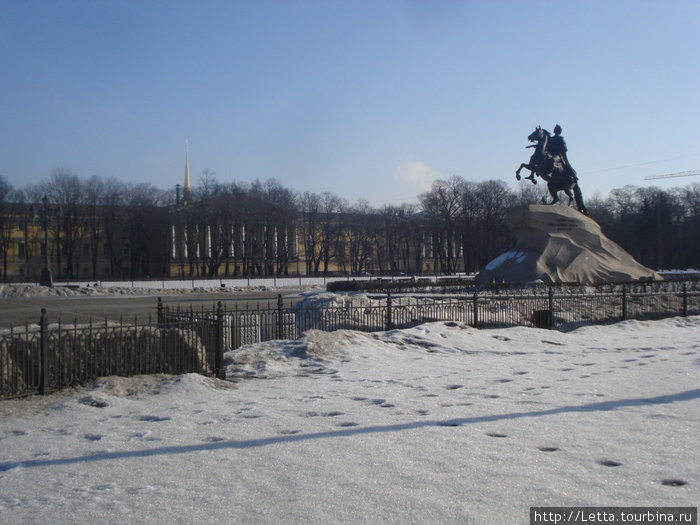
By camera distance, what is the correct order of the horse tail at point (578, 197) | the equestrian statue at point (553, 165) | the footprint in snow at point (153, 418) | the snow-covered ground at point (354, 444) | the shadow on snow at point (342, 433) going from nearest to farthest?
the snow-covered ground at point (354, 444) → the shadow on snow at point (342, 433) → the footprint in snow at point (153, 418) → the equestrian statue at point (553, 165) → the horse tail at point (578, 197)

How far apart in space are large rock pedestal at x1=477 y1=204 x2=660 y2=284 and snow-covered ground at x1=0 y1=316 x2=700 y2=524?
54.6 feet

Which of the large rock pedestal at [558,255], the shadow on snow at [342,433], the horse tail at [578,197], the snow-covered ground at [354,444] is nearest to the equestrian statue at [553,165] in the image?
the horse tail at [578,197]

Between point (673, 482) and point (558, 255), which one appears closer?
point (673, 482)

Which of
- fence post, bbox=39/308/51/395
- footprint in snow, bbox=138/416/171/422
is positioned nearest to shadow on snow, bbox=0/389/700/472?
footprint in snow, bbox=138/416/171/422

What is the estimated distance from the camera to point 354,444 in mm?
6609

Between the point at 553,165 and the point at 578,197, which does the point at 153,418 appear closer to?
the point at 553,165

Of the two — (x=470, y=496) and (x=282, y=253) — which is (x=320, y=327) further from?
(x=282, y=253)

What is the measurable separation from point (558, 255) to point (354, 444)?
2413 centimetres

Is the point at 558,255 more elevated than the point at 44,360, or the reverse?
the point at 558,255

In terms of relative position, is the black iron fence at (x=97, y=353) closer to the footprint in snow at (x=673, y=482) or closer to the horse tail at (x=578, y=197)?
the footprint in snow at (x=673, y=482)

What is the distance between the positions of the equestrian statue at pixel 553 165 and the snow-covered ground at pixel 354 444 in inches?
825

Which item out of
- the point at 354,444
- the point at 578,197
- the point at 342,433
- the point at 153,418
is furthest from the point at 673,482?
the point at 578,197

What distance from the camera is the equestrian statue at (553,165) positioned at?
104 ft

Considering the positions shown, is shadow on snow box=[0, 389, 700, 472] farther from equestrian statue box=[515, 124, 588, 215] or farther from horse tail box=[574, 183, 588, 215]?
horse tail box=[574, 183, 588, 215]
